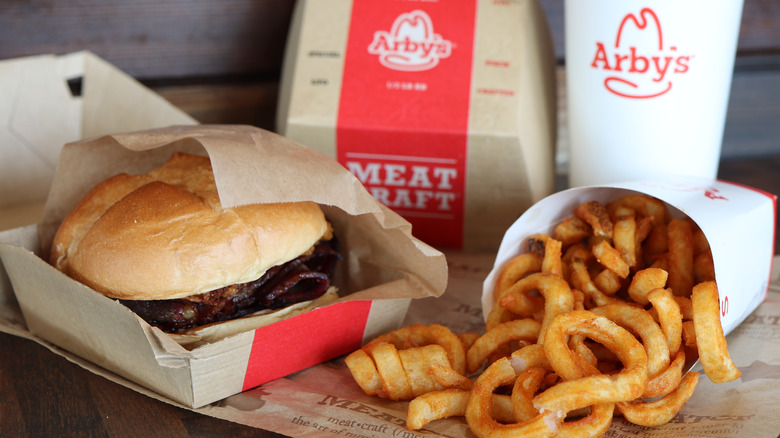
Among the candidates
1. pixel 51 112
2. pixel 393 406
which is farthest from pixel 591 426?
pixel 51 112

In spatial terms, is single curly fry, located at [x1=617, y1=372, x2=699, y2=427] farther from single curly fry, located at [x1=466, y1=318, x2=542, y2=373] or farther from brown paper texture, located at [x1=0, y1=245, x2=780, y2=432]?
single curly fry, located at [x1=466, y1=318, x2=542, y2=373]

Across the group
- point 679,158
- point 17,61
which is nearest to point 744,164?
point 679,158

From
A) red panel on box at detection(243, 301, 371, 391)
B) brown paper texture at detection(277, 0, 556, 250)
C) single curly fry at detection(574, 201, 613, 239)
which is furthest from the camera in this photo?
brown paper texture at detection(277, 0, 556, 250)

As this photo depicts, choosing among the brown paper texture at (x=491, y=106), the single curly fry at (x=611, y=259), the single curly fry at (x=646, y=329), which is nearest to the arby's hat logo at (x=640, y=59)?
the brown paper texture at (x=491, y=106)

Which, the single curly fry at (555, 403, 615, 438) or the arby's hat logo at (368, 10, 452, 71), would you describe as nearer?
the single curly fry at (555, 403, 615, 438)

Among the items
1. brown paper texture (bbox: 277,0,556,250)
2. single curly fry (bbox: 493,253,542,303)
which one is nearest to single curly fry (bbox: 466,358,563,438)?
single curly fry (bbox: 493,253,542,303)

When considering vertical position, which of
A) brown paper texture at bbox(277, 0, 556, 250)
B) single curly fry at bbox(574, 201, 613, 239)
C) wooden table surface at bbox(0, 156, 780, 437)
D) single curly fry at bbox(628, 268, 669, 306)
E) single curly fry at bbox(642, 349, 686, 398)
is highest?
brown paper texture at bbox(277, 0, 556, 250)
